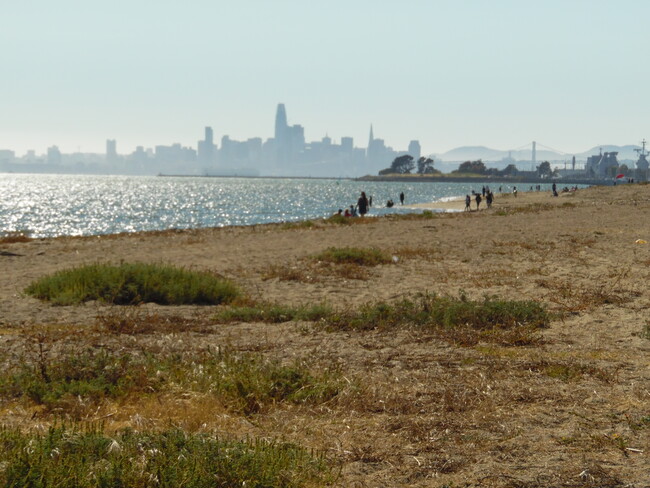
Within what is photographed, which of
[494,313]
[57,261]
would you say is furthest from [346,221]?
[494,313]

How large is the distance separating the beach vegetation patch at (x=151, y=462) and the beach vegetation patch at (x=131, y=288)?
7519 mm

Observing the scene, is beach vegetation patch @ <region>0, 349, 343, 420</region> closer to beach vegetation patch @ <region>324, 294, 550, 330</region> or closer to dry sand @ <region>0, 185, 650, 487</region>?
dry sand @ <region>0, 185, 650, 487</region>

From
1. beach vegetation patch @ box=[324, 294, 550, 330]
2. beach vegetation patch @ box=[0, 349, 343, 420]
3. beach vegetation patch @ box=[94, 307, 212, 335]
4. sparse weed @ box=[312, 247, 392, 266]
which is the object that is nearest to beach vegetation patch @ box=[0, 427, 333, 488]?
beach vegetation patch @ box=[0, 349, 343, 420]

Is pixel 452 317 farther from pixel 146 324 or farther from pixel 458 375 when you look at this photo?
pixel 146 324

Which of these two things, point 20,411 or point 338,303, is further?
point 338,303

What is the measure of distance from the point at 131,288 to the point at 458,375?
7.11m

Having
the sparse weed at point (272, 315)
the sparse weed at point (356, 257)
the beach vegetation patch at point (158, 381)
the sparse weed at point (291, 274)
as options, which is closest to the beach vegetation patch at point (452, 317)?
the sparse weed at point (272, 315)

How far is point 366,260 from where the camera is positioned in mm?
17156

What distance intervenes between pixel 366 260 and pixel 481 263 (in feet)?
9.85

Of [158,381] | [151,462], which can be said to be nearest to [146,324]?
[158,381]

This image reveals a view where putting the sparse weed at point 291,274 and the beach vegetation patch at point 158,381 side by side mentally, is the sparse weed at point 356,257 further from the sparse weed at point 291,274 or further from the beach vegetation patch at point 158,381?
the beach vegetation patch at point 158,381

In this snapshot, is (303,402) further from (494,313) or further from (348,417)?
(494,313)

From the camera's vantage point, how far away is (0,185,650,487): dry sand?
15.9ft

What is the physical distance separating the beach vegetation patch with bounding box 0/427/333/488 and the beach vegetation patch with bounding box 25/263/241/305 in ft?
24.7
